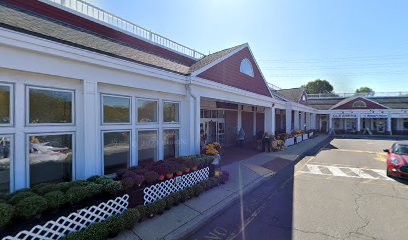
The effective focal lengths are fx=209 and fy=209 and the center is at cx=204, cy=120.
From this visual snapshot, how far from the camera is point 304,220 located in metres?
4.98

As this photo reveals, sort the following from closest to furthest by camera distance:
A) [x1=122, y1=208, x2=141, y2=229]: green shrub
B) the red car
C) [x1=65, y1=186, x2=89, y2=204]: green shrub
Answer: [x1=65, y1=186, x2=89, y2=204]: green shrub < [x1=122, y1=208, x2=141, y2=229]: green shrub < the red car

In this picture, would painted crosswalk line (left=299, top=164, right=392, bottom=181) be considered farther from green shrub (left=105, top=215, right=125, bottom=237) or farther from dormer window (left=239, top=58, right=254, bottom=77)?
green shrub (left=105, top=215, right=125, bottom=237)

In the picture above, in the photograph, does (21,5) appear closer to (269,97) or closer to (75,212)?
(75,212)

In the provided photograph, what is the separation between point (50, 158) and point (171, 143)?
12.6 feet

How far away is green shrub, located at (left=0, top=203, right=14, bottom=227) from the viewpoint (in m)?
3.13

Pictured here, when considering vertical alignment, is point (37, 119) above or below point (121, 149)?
above

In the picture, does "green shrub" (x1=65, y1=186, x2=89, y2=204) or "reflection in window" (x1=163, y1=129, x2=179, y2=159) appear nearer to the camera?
"green shrub" (x1=65, y1=186, x2=89, y2=204)

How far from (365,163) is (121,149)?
12.6m

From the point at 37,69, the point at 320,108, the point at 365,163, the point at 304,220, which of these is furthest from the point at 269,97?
the point at 320,108

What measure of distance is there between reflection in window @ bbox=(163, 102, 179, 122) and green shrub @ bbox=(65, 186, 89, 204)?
3.68 meters

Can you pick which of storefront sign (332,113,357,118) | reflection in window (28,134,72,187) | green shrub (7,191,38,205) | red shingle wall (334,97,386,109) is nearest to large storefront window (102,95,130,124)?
reflection in window (28,134,72,187)

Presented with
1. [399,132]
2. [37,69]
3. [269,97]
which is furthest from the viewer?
[399,132]

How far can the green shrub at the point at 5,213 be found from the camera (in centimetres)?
313

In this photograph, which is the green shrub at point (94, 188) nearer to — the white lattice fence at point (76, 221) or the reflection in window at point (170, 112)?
the white lattice fence at point (76, 221)
